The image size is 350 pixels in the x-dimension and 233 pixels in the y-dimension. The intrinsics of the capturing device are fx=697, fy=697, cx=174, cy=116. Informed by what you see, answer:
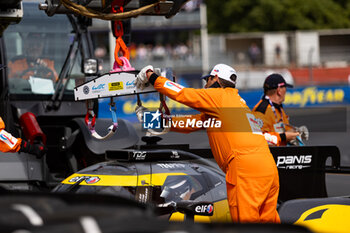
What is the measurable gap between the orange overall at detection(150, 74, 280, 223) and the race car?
266mm

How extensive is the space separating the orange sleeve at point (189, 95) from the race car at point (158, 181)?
605mm

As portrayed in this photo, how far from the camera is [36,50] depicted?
826cm

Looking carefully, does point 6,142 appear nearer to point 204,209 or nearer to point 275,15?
point 204,209

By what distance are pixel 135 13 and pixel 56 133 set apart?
12.1 ft

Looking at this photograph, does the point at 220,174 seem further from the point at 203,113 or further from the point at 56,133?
the point at 56,133

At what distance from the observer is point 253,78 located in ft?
92.1

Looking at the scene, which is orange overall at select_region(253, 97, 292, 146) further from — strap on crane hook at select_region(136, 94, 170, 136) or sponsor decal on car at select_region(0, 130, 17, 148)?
sponsor decal on car at select_region(0, 130, 17, 148)

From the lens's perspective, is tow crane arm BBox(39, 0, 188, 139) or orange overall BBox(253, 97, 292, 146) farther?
orange overall BBox(253, 97, 292, 146)

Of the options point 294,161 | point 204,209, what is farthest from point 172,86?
point 294,161

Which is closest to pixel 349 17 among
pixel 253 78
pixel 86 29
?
pixel 253 78

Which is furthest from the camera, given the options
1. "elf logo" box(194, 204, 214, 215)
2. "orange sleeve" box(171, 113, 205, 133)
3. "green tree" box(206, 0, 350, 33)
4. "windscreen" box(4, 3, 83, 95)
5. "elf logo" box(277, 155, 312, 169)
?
"green tree" box(206, 0, 350, 33)

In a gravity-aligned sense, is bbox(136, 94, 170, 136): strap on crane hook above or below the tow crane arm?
below

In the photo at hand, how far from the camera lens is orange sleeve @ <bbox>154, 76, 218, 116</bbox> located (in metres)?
4.89

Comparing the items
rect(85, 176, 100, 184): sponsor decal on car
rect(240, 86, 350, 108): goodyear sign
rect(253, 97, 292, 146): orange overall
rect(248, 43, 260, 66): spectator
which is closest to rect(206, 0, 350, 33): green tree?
rect(248, 43, 260, 66): spectator
